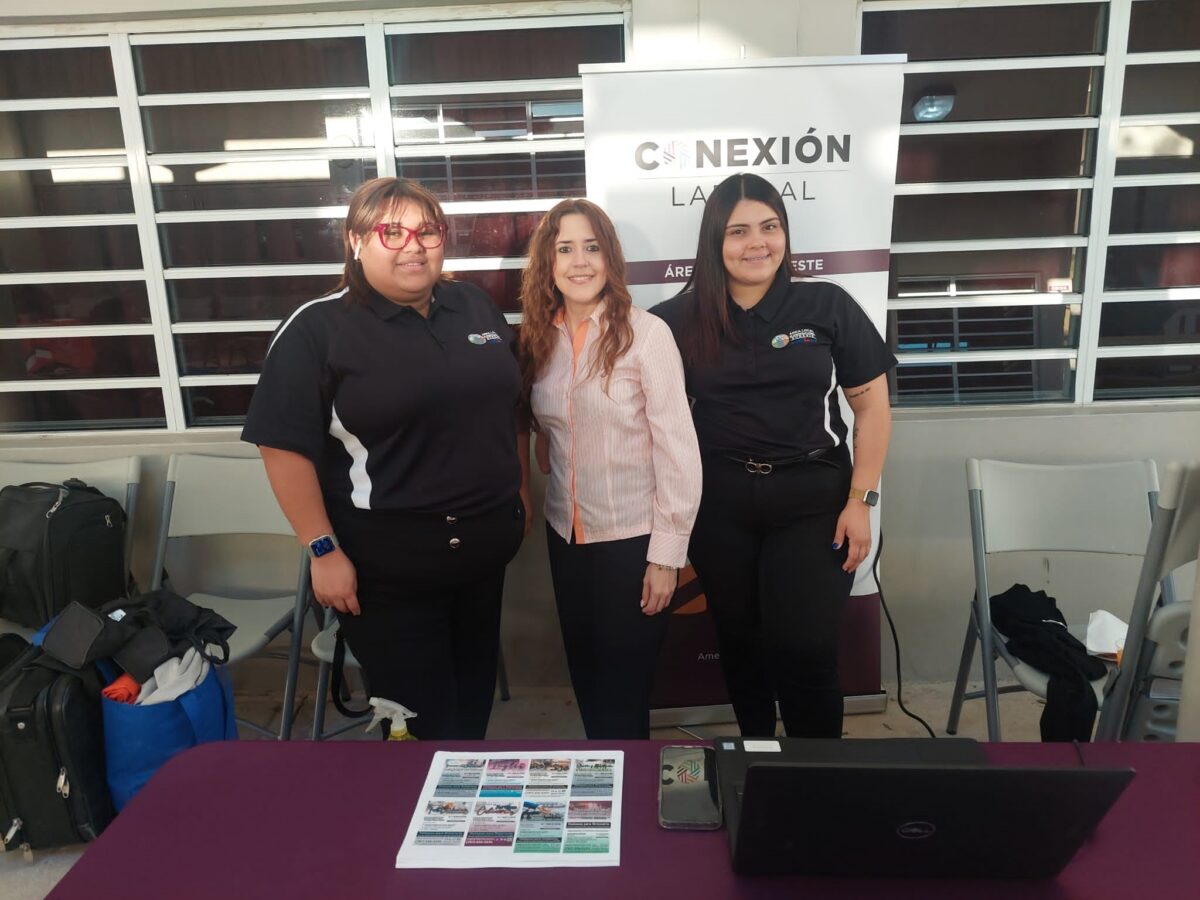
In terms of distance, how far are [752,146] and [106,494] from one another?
2.52 metres

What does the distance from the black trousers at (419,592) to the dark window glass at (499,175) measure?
4.79 feet

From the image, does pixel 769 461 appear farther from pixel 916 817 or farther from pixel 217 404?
pixel 217 404

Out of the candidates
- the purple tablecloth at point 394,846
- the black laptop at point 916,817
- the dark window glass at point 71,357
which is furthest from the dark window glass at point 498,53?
the black laptop at point 916,817

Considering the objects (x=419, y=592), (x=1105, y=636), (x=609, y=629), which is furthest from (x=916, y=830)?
(x=1105, y=636)

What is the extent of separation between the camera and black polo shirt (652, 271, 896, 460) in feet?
6.23

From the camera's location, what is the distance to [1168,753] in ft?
3.73

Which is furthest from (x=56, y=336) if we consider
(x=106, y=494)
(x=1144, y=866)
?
(x=1144, y=866)

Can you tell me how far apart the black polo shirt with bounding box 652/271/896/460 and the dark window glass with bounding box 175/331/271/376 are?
1.82 meters

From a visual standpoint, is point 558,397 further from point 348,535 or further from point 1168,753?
point 1168,753

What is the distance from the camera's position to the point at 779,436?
6.23 ft

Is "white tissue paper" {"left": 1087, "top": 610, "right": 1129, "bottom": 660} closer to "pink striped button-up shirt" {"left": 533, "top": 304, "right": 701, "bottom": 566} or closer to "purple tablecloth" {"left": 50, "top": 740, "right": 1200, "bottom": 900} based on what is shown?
"purple tablecloth" {"left": 50, "top": 740, "right": 1200, "bottom": 900}

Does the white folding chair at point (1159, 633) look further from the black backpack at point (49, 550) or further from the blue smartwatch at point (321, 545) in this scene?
the black backpack at point (49, 550)

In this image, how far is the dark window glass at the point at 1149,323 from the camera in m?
2.88

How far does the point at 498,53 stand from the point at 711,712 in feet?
8.06
